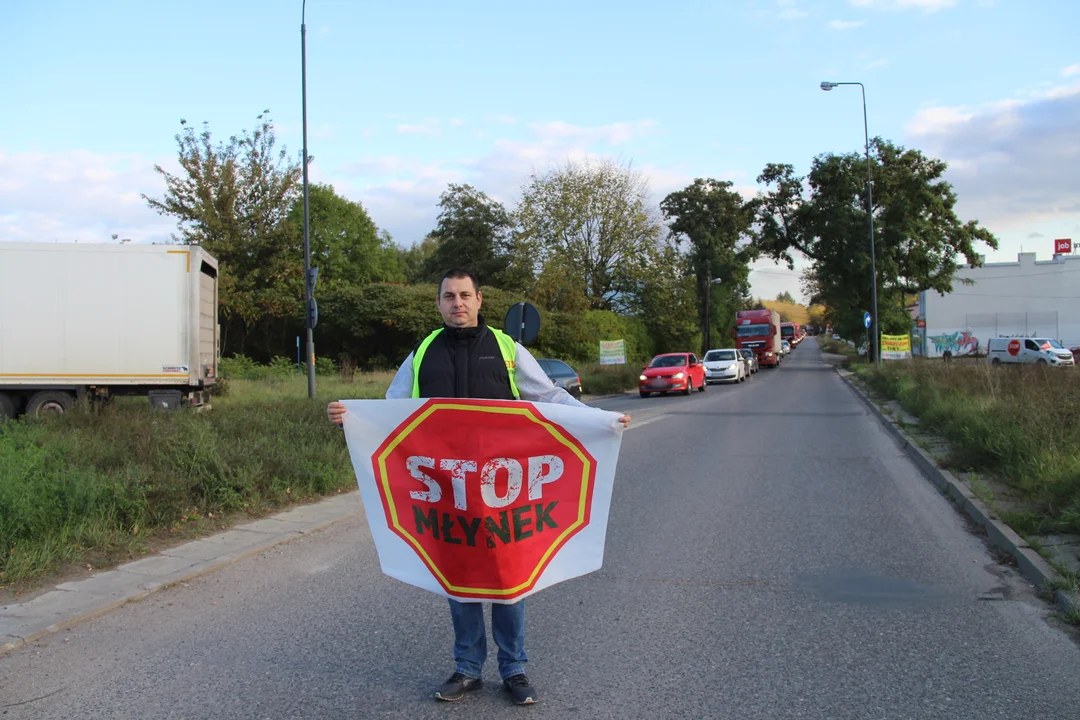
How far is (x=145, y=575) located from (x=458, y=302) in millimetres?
3685

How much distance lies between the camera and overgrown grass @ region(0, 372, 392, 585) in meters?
6.28

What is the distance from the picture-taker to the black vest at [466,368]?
3.91m

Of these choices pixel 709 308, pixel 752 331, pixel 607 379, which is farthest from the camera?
pixel 709 308

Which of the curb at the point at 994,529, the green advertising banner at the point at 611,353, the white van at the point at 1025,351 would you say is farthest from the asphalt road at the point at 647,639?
the white van at the point at 1025,351

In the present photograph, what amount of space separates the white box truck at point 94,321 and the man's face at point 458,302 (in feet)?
46.2

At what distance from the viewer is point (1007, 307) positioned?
237 ft

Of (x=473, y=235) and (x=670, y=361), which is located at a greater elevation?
(x=473, y=235)

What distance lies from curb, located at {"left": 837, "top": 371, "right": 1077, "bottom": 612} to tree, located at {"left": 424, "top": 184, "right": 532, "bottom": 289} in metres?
46.6

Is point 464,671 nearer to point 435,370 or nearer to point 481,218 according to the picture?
point 435,370

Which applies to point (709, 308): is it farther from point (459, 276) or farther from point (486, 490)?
point (486, 490)

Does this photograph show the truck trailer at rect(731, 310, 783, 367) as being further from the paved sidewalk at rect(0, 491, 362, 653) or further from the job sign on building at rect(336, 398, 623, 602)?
the job sign on building at rect(336, 398, 623, 602)

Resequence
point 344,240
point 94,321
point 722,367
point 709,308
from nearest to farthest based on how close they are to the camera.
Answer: point 94,321, point 722,367, point 709,308, point 344,240

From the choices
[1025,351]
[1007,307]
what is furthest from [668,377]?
[1007,307]

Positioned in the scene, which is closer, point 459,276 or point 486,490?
point 486,490
